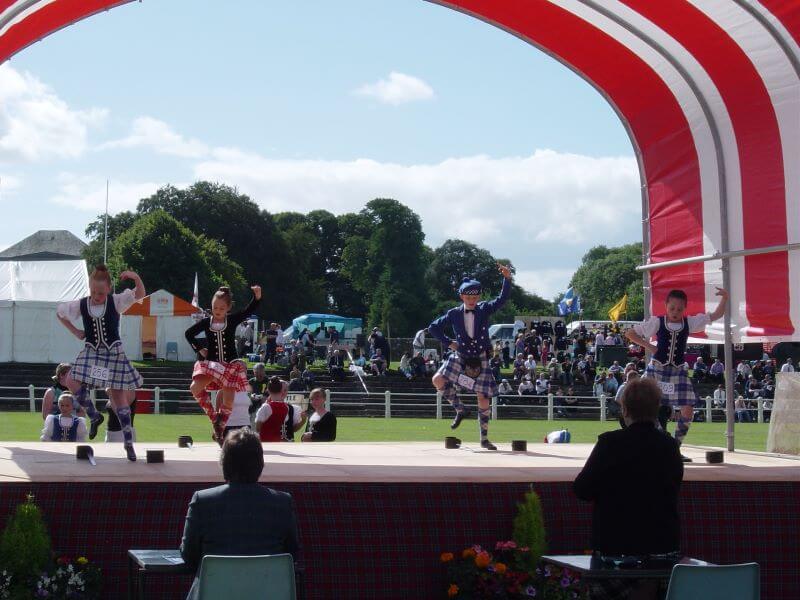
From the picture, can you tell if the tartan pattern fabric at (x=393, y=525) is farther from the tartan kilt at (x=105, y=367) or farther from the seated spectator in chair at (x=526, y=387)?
the seated spectator in chair at (x=526, y=387)

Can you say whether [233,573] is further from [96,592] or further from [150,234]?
[150,234]

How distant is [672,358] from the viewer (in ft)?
35.7

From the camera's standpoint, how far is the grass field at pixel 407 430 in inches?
868

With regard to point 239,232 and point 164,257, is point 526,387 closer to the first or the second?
point 164,257

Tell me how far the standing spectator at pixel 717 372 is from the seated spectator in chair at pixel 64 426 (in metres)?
29.9

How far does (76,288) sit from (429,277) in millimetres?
63115

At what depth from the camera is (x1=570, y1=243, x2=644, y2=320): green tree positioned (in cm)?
12900

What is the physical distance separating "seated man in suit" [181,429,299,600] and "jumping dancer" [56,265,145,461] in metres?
4.19

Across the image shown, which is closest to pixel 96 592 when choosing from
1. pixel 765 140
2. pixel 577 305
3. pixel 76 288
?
pixel 765 140

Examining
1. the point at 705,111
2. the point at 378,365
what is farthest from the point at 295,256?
the point at 705,111

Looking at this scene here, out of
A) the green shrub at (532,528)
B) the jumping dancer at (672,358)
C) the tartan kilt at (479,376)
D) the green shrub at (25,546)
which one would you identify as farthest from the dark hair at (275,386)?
the green shrub at (25,546)

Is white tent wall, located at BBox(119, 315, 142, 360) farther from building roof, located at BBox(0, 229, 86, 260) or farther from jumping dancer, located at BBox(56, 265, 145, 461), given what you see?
building roof, located at BBox(0, 229, 86, 260)

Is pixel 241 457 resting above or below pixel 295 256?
below

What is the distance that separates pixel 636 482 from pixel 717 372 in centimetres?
3565
